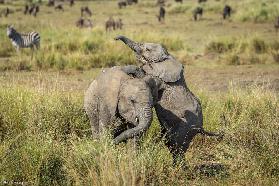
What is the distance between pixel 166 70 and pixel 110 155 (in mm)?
1254

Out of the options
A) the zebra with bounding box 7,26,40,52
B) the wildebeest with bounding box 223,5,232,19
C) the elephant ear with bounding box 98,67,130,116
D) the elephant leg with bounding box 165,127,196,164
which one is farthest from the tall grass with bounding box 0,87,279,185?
the wildebeest with bounding box 223,5,232,19

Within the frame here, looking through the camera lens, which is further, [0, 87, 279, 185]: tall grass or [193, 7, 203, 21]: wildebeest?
[193, 7, 203, 21]: wildebeest

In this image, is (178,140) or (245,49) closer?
(178,140)

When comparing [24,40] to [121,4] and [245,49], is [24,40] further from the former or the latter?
[121,4]

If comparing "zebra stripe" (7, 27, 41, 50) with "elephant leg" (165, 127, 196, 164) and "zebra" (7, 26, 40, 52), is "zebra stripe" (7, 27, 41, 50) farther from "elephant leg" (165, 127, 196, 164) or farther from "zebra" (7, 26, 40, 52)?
"elephant leg" (165, 127, 196, 164)

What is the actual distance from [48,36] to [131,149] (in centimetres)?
1567

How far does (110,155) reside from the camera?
510 cm

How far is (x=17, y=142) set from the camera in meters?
6.07

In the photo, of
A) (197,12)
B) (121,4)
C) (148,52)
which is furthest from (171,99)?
(121,4)

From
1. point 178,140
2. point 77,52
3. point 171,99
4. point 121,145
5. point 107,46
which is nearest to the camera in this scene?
point 171,99

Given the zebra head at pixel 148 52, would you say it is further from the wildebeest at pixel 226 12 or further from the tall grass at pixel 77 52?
the wildebeest at pixel 226 12

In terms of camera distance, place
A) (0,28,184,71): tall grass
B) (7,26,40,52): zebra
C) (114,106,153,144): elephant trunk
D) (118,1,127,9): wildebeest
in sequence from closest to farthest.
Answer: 1. (114,106,153,144): elephant trunk
2. (0,28,184,71): tall grass
3. (7,26,40,52): zebra
4. (118,1,127,9): wildebeest

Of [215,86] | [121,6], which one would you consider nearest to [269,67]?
[215,86]

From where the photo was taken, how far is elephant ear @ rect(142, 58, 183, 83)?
5.89 meters
